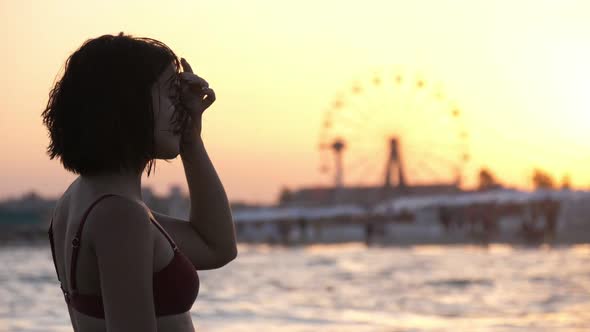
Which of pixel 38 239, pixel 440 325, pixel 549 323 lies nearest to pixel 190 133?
pixel 440 325

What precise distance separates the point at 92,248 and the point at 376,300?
1299 cm

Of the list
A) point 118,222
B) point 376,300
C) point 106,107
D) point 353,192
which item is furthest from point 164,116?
point 353,192

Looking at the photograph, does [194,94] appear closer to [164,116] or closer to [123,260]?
[164,116]

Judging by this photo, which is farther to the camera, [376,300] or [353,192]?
[353,192]

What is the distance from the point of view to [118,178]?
6.40ft

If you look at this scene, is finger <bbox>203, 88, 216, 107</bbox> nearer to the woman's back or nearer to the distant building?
the woman's back

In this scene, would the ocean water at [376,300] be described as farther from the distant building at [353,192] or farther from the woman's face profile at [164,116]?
the distant building at [353,192]

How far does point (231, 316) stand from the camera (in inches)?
359

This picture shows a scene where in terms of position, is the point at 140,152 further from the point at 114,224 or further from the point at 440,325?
the point at 440,325

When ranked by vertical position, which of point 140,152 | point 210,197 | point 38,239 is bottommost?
point 38,239

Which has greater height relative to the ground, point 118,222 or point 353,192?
point 118,222

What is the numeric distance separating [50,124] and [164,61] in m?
0.21

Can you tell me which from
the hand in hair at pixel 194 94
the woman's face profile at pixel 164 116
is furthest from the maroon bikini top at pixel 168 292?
the hand in hair at pixel 194 94

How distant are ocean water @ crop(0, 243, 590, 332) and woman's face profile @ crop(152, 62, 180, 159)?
16.9 ft
